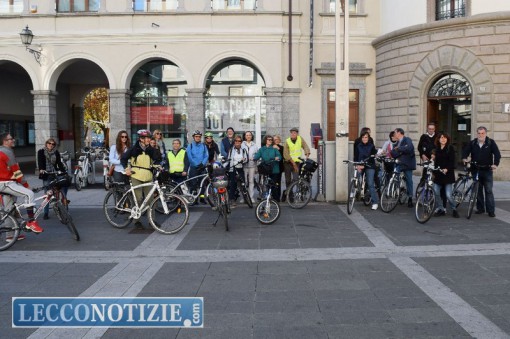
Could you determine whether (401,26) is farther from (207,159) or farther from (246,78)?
(207,159)

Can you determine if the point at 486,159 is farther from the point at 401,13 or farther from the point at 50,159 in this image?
the point at 401,13

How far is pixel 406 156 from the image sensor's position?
424 inches

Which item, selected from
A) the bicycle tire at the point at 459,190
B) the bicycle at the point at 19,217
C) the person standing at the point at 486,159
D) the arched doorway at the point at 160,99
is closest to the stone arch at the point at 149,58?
the arched doorway at the point at 160,99

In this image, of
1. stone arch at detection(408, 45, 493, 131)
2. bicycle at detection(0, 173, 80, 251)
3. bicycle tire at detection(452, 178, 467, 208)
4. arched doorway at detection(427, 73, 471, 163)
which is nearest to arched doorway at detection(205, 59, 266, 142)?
stone arch at detection(408, 45, 493, 131)

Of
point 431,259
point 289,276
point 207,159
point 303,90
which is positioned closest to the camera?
point 289,276

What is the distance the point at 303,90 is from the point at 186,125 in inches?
199

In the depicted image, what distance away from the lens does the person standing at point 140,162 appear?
8445 millimetres

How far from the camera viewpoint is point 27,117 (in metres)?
26.8

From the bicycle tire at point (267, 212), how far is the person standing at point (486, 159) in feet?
13.3

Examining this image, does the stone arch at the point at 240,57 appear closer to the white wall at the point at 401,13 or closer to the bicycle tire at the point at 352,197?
the white wall at the point at 401,13

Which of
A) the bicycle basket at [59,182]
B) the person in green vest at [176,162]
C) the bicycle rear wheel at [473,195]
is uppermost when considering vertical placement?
the person in green vest at [176,162]

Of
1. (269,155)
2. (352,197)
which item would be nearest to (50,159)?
(269,155)

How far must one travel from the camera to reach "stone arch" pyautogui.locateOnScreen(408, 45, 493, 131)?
16062mm

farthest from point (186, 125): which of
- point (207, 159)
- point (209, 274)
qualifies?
Result: point (209, 274)
